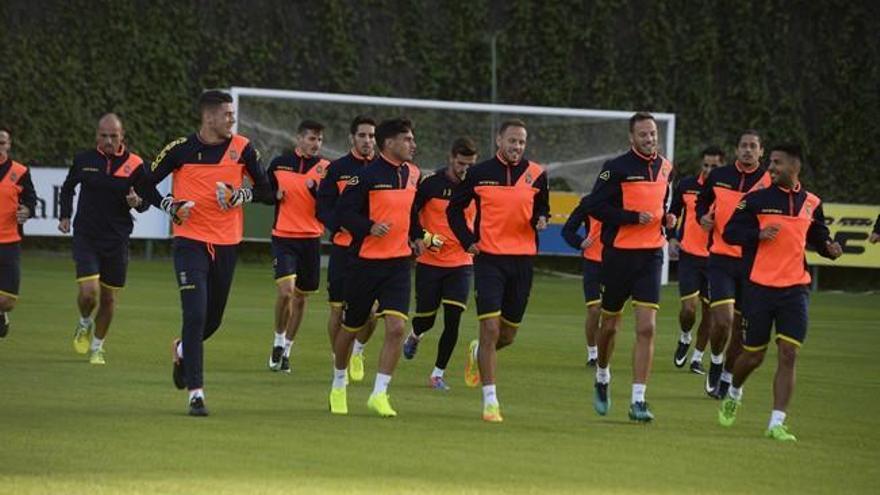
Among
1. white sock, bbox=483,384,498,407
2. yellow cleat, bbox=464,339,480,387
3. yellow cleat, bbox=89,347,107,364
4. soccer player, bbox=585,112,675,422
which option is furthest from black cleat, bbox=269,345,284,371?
white sock, bbox=483,384,498,407

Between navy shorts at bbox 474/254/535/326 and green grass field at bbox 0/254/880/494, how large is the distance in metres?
0.86

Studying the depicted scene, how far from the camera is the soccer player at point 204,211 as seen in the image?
1420 centimetres

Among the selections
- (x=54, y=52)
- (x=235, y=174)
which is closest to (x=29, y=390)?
(x=235, y=174)

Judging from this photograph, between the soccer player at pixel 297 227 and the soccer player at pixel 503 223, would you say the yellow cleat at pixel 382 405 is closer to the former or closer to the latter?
the soccer player at pixel 503 223

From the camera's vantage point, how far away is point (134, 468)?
36.9 feet

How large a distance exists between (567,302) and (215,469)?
2079cm

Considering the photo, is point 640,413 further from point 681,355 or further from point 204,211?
point 681,355

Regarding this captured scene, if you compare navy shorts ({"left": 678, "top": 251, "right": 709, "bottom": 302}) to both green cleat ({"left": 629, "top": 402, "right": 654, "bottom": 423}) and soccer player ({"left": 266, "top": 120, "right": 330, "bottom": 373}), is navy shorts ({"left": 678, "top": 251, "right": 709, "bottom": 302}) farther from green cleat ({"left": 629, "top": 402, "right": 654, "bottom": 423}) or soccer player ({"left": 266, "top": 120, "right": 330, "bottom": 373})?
green cleat ({"left": 629, "top": 402, "right": 654, "bottom": 423})

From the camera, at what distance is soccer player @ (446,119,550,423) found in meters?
15.2

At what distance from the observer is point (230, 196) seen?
14.3 m

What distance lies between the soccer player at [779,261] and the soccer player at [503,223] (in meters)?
1.75

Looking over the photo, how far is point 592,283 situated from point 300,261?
3.39 meters

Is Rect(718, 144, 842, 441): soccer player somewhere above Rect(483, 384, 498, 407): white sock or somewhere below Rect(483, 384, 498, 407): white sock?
above

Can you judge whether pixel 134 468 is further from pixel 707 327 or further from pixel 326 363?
pixel 707 327
